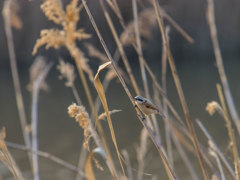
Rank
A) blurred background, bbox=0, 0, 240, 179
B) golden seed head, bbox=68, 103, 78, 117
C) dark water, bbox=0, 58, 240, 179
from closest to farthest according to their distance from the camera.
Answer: golden seed head, bbox=68, 103, 78, 117, dark water, bbox=0, 58, 240, 179, blurred background, bbox=0, 0, 240, 179

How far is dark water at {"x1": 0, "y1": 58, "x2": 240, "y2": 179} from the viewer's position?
4801 mm

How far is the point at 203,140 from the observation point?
196 inches

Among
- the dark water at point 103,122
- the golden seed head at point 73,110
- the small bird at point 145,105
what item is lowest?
the dark water at point 103,122

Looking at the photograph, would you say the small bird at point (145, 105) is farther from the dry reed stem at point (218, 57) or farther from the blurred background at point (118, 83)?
the blurred background at point (118, 83)

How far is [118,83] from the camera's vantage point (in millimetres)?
9133

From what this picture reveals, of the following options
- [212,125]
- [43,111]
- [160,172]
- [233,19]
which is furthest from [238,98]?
[233,19]

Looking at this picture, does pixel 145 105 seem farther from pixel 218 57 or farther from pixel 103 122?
pixel 103 122

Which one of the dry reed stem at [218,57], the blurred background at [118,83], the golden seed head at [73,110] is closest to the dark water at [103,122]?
the blurred background at [118,83]

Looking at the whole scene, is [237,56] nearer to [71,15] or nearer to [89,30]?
[89,30]

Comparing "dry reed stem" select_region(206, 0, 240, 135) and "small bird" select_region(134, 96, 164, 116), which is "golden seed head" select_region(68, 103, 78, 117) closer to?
"small bird" select_region(134, 96, 164, 116)

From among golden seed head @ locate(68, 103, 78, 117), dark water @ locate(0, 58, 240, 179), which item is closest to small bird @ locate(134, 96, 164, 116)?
golden seed head @ locate(68, 103, 78, 117)

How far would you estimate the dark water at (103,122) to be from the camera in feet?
15.8

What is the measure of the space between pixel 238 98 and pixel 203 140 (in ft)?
6.26

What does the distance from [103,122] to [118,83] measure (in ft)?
10.2
